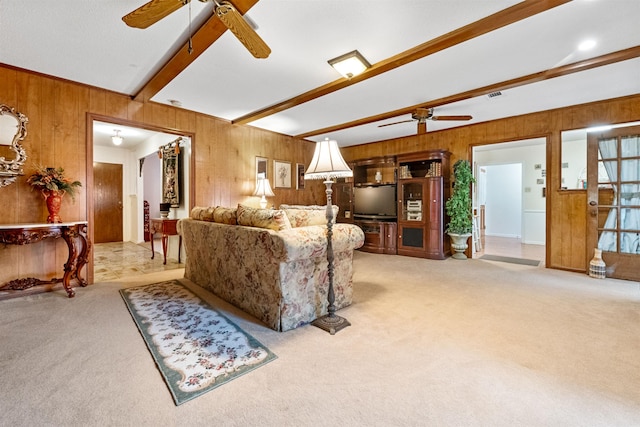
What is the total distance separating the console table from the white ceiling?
1653mm

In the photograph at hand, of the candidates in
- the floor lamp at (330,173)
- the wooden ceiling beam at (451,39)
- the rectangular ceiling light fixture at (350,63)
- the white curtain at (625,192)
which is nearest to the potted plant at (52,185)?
the floor lamp at (330,173)

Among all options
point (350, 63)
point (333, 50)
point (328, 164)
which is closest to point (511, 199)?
point (350, 63)

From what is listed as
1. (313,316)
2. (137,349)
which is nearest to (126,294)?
(137,349)

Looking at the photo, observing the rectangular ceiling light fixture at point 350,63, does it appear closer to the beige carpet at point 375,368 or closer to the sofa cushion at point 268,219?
the sofa cushion at point 268,219

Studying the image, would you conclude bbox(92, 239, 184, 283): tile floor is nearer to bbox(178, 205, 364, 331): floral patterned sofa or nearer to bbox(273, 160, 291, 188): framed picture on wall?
bbox(178, 205, 364, 331): floral patterned sofa

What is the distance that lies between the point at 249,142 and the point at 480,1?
4.02 metres

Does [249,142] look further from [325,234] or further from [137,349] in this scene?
[137,349]

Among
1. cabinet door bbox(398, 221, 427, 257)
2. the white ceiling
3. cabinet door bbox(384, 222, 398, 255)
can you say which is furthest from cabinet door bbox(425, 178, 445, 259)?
the white ceiling

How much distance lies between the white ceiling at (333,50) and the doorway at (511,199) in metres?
2.32

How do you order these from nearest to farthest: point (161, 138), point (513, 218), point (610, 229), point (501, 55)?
point (501, 55), point (610, 229), point (161, 138), point (513, 218)

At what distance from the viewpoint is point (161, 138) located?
18.3 ft

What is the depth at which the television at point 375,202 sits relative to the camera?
5.55m

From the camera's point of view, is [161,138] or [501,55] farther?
[161,138]

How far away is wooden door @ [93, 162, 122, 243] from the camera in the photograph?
667 cm
